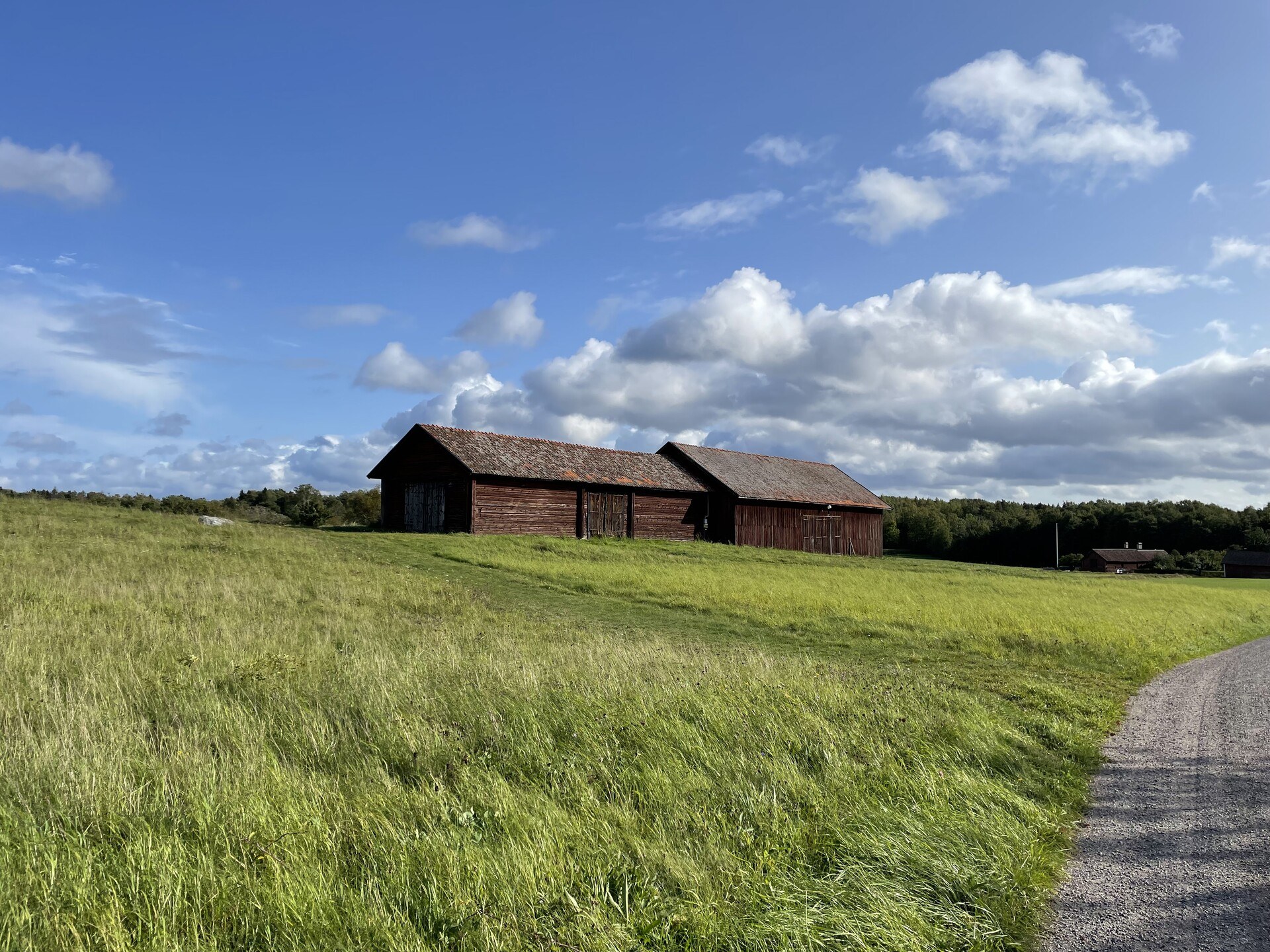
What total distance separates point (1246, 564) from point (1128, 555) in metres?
10.4

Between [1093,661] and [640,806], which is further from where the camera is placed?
[1093,661]

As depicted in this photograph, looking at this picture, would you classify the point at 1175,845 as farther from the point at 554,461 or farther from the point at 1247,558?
the point at 1247,558

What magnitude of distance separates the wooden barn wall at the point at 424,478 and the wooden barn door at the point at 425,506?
0.23 meters

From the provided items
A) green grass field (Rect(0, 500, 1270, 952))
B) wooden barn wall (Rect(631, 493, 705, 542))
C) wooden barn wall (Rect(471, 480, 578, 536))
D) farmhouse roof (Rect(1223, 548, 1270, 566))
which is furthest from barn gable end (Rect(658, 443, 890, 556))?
farmhouse roof (Rect(1223, 548, 1270, 566))

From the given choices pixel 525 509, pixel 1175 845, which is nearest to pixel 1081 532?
pixel 525 509

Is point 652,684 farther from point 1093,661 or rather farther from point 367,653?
point 1093,661

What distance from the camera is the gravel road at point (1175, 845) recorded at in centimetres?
448

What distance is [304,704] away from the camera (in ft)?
25.7

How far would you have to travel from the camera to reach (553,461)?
1580 inches

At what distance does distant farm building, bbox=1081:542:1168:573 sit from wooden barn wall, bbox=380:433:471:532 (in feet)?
244

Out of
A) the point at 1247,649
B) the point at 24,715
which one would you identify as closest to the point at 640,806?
the point at 24,715

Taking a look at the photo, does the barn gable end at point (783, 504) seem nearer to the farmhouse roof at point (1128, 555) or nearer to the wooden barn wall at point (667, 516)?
the wooden barn wall at point (667, 516)

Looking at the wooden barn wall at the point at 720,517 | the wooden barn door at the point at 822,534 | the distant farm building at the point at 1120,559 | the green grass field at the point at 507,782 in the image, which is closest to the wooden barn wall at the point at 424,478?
the wooden barn wall at the point at 720,517

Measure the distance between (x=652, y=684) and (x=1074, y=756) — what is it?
14.4 feet
